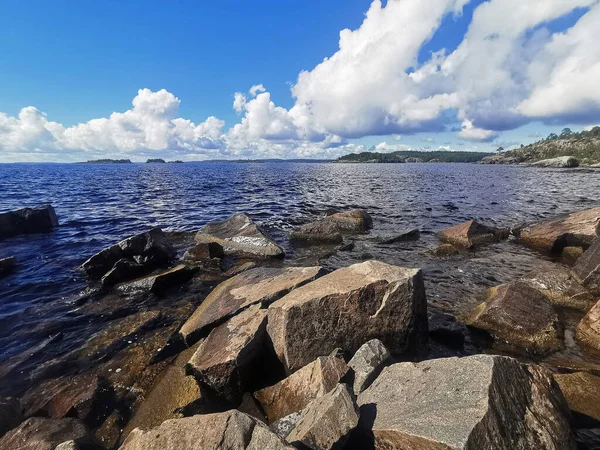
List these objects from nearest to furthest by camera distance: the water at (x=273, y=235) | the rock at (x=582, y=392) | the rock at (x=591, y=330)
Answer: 1. the rock at (x=582, y=392)
2. the rock at (x=591, y=330)
3. the water at (x=273, y=235)

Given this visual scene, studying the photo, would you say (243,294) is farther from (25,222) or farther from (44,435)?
(25,222)

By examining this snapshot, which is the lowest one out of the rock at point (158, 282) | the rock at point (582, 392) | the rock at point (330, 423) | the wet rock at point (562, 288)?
the rock at point (158, 282)

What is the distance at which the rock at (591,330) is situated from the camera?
689cm

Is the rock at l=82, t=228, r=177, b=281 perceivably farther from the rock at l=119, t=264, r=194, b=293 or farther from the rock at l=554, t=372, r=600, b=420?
the rock at l=554, t=372, r=600, b=420

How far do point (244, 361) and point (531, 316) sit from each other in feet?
22.3

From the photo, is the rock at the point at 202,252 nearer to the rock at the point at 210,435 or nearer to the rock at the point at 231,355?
the rock at the point at 231,355

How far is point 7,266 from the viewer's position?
13.3 metres

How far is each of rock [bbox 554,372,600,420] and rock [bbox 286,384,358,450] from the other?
12.9 feet

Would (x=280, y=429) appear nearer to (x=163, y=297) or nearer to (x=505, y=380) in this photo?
(x=505, y=380)

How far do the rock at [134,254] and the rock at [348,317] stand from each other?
8.96m

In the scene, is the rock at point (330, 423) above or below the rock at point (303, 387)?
above

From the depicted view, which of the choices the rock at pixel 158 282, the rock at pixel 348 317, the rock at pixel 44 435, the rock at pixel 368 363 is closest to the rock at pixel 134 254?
the rock at pixel 158 282

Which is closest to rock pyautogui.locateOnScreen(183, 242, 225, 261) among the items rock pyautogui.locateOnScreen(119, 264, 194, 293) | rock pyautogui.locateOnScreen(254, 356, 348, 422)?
rock pyautogui.locateOnScreen(119, 264, 194, 293)

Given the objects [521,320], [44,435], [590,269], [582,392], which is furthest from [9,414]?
[590,269]
